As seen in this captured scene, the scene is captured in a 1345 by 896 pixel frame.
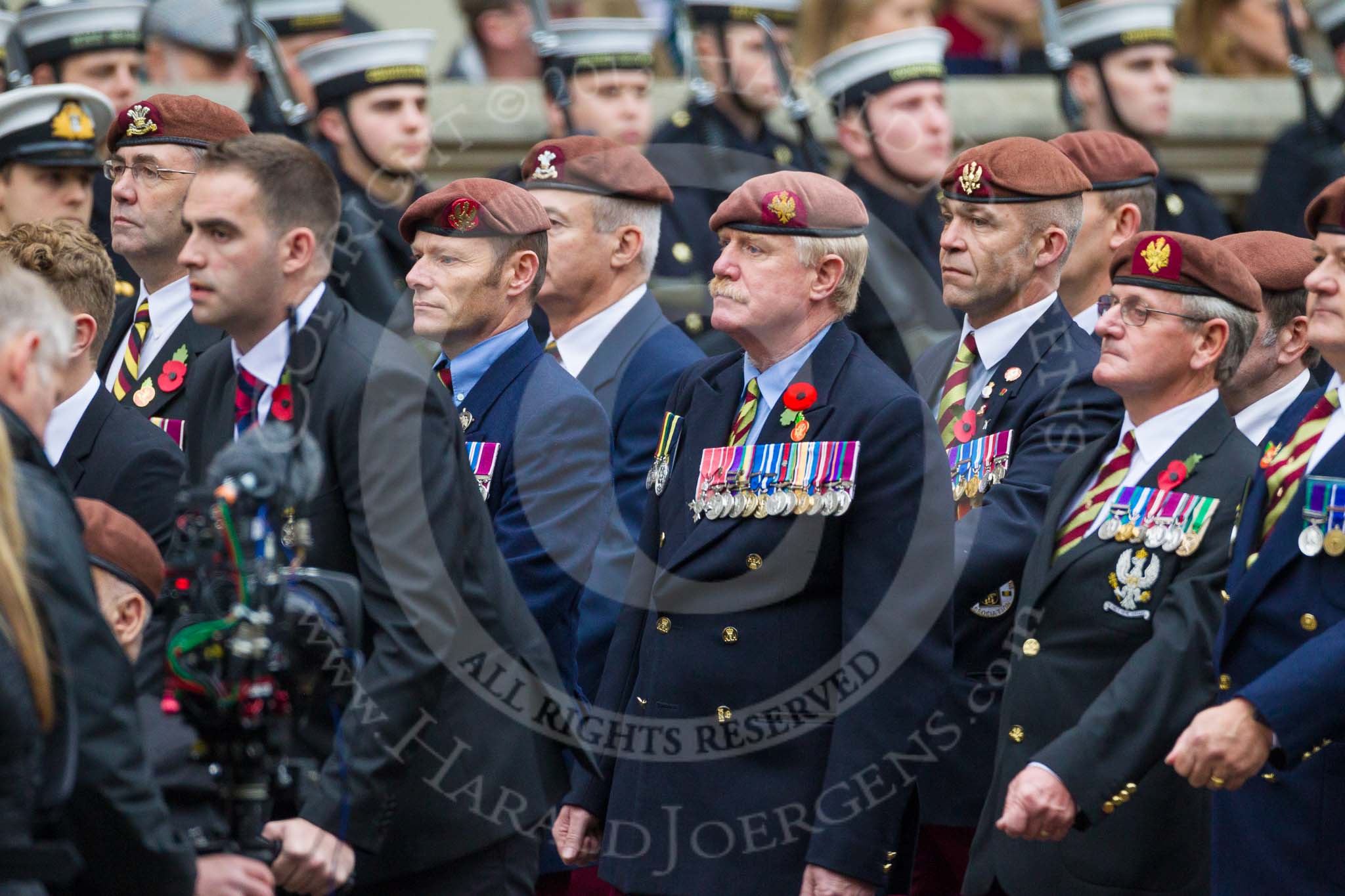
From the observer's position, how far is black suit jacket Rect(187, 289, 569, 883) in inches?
158

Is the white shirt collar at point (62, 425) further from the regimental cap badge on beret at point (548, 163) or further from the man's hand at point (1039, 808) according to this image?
the man's hand at point (1039, 808)

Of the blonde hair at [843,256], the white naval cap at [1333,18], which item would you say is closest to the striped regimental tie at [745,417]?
the blonde hair at [843,256]

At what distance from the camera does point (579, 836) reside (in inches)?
189

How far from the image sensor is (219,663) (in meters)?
3.58

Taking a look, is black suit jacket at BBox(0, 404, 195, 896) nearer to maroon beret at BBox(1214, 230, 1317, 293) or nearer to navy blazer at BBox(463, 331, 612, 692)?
navy blazer at BBox(463, 331, 612, 692)

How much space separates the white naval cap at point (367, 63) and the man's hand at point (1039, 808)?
415 centimetres

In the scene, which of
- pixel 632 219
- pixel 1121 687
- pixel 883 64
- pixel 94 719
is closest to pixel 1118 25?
pixel 883 64

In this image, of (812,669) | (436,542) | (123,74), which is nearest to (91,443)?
(436,542)

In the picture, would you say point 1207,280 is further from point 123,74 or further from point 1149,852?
point 123,74

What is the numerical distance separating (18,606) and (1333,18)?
6469 millimetres

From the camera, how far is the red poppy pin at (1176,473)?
463 centimetres

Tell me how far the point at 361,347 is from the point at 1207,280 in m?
1.89

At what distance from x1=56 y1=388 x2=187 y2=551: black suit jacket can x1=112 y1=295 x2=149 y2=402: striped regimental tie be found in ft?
2.32

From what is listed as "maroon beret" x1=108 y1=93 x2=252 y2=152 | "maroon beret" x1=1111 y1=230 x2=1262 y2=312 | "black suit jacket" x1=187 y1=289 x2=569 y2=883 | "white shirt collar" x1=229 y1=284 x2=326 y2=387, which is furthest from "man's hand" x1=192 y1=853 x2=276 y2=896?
"maroon beret" x1=108 y1=93 x2=252 y2=152
